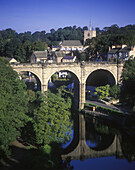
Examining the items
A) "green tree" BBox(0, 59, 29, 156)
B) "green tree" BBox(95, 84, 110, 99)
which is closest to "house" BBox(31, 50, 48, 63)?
"green tree" BBox(95, 84, 110, 99)

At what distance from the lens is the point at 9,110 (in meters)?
31.0

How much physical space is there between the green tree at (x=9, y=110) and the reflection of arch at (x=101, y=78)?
26.6 metres

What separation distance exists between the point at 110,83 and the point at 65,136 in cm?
3146

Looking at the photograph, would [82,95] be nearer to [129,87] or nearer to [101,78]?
[129,87]

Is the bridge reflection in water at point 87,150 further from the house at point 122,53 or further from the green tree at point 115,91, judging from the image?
the house at point 122,53

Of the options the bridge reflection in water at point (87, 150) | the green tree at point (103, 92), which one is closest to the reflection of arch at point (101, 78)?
the green tree at point (103, 92)

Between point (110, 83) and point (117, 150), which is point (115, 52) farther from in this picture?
point (117, 150)

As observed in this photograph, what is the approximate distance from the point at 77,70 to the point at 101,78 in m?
15.9

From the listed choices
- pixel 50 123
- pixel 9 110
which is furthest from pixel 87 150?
pixel 9 110

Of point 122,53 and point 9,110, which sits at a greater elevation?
point 122,53

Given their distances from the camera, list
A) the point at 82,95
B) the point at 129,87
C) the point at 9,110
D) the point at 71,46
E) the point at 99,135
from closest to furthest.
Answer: the point at 9,110 → the point at 99,135 → the point at 129,87 → the point at 82,95 → the point at 71,46

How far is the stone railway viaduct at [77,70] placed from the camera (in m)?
49.2

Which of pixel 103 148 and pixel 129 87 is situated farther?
pixel 129 87

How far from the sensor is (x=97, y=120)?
1855 inches
